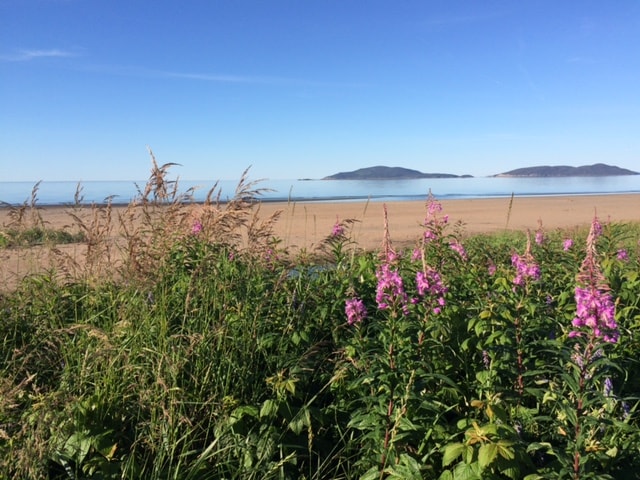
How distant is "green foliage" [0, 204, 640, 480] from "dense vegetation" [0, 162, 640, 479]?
13mm

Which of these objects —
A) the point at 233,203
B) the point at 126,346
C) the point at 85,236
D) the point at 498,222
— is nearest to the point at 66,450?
the point at 126,346

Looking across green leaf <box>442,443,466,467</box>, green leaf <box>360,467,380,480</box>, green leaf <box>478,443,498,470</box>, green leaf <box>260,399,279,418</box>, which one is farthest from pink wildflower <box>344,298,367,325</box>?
green leaf <box>478,443,498,470</box>

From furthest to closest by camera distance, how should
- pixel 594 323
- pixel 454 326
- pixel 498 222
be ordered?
pixel 498 222
pixel 454 326
pixel 594 323

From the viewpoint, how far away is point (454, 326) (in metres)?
3.15

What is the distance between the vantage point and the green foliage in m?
2.20

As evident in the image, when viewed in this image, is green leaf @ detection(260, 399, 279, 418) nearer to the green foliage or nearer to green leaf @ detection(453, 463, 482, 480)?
the green foliage

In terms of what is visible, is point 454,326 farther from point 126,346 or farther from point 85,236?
point 85,236

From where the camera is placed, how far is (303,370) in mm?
2986

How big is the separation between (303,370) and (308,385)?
0.21m

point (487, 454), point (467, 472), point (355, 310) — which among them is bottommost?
point (467, 472)

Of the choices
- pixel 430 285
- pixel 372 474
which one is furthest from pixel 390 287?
pixel 372 474

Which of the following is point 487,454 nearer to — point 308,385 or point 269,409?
point 269,409

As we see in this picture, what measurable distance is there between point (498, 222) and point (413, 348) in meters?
19.7

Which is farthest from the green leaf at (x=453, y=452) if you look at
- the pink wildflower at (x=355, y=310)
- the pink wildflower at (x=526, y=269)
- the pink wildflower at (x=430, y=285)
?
the pink wildflower at (x=526, y=269)
